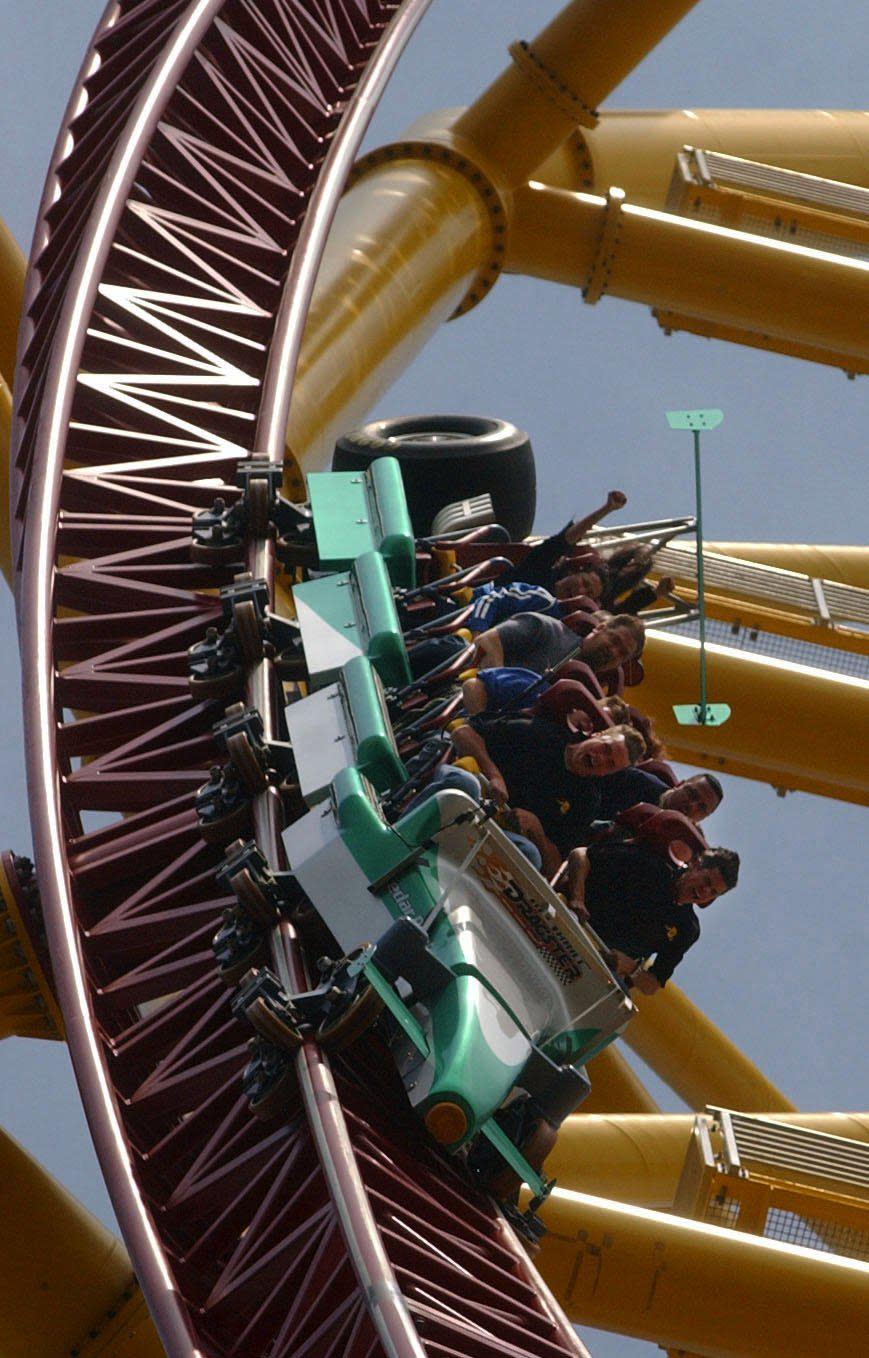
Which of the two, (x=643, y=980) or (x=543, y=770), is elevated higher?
(x=543, y=770)

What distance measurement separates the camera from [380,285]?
13.5 m

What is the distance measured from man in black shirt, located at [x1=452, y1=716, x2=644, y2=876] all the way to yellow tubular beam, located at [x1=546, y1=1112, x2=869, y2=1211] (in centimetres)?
329

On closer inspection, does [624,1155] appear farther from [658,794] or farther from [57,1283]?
[57,1283]

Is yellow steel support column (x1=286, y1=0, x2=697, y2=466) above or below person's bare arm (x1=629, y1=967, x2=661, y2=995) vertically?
above

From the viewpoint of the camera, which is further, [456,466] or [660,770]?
[456,466]

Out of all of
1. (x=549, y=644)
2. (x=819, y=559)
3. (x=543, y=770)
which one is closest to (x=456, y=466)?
(x=549, y=644)

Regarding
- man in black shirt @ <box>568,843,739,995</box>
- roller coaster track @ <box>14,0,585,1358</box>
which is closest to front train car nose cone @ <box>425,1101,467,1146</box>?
roller coaster track @ <box>14,0,585,1358</box>

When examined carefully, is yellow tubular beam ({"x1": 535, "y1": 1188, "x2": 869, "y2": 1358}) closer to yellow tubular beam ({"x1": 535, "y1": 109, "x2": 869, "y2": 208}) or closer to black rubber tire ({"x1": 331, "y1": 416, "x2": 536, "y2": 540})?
black rubber tire ({"x1": 331, "y1": 416, "x2": 536, "y2": 540})

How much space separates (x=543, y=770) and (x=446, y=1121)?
1.54 meters

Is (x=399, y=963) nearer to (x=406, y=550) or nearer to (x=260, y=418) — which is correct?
(x=406, y=550)

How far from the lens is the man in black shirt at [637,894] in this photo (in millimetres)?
8492

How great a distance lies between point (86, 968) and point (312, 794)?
0.91m

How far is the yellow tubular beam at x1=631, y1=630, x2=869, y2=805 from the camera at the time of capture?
12891mm

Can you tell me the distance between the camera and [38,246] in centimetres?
1122
